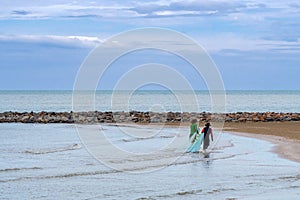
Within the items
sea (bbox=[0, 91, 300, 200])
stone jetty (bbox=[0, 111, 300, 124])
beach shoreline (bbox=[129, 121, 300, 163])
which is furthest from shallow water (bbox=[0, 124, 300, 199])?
stone jetty (bbox=[0, 111, 300, 124])

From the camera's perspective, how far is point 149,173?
22.2 m

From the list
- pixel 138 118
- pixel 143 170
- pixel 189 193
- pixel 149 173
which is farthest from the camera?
pixel 138 118

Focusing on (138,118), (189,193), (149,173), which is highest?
(138,118)

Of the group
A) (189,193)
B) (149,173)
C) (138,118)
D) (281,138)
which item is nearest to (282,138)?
(281,138)

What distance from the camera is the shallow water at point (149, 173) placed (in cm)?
1802

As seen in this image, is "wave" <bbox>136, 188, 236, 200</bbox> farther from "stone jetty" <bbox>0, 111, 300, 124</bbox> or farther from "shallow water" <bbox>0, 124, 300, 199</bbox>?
"stone jetty" <bbox>0, 111, 300, 124</bbox>

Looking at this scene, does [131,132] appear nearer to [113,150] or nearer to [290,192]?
[113,150]

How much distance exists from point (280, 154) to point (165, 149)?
18.6 feet

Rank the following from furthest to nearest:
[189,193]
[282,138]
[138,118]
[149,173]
→ [138,118] → [282,138] → [149,173] → [189,193]

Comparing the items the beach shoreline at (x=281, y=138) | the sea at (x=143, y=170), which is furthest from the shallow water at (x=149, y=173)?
the beach shoreline at (x=281, y=138)

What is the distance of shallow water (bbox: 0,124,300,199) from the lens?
1802 cm

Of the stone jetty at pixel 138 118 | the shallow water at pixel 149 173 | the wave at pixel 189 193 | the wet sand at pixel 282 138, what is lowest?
the wave at pixel 189 193

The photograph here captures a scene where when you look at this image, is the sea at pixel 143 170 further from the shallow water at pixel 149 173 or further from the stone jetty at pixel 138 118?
the stone jetty at pixel 138 118

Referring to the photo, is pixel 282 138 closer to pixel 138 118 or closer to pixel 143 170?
pixel 143 170
